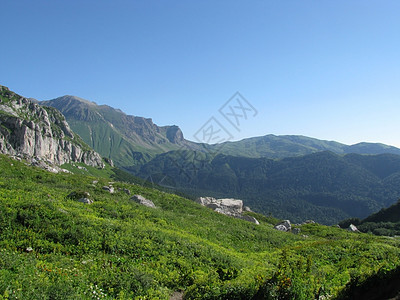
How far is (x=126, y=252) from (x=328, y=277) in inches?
488

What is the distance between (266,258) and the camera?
2055 centimetres

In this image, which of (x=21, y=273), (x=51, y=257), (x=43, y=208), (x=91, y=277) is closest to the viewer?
(x=21, y=273)

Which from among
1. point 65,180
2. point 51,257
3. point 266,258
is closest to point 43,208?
point 51,257

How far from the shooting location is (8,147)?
157375 millimetres

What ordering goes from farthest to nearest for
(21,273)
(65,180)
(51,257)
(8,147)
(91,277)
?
1. (8,147)
2. (65,180)
3. (51,257)
4. (91,277)
5. (21,273)

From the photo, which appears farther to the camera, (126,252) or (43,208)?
(43,208)

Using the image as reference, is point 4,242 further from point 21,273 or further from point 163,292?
point 163,292

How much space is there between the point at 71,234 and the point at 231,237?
1660 centimetres

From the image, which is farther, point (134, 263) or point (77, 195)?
point (77, 195)

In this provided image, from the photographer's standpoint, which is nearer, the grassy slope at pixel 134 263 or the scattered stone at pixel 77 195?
the grassy slope at pixel 134 263

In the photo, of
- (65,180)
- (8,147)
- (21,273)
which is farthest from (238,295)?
(8,147)

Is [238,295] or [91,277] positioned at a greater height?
[238,295]

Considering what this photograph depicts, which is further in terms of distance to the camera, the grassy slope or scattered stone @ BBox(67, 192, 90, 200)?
scattered stone @ BBox(67, 192, 90, 200)

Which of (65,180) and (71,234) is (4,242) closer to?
(71,234)
